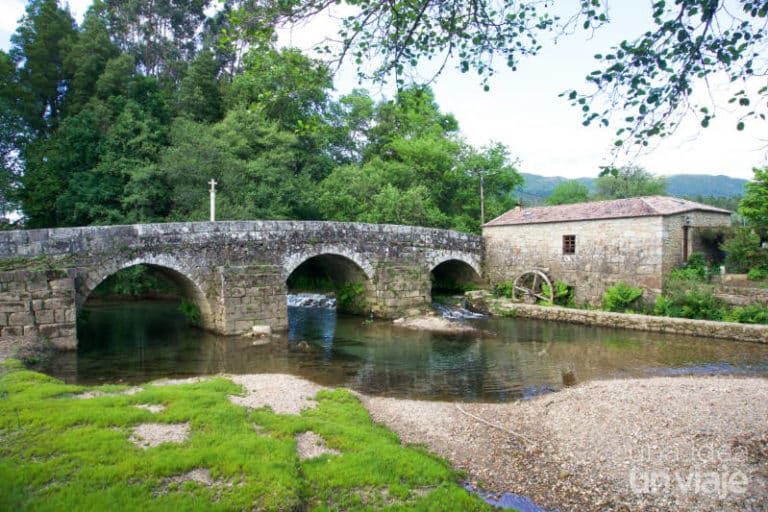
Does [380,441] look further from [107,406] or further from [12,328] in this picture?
[12,328]

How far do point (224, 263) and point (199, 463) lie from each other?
32.0 feet

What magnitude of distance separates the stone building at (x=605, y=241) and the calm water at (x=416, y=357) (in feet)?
9.69

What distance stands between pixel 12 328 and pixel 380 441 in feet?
31.2

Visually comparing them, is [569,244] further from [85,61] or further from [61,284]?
[85,61]

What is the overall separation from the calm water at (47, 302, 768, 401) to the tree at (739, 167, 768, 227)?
19.3 feet

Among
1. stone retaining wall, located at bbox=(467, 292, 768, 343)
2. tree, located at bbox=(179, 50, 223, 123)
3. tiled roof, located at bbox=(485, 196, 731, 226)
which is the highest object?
tree, located at bbox=(179, 50, 223, 123)

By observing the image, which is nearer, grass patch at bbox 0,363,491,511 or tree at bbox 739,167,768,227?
grass patch at bbox 0,363,491,511

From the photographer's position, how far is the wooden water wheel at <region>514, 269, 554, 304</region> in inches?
717

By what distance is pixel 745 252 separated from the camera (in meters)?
14.9

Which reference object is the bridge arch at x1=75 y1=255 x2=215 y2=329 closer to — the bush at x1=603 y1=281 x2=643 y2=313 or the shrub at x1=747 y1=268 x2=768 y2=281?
the bush at x1=603 y1=281 x2=643 y2=313

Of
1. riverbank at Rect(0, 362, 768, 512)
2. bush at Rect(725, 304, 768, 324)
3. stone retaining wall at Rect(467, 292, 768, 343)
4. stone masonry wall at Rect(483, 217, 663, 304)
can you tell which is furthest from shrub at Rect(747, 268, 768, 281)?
riverbank at Rect(0, 362, 768, 512)

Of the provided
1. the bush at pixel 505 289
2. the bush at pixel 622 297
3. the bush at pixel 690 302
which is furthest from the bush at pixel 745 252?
the bush at pixel 505 289

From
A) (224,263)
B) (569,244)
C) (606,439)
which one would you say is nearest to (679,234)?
(569,244)

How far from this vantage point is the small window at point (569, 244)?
17953 mm
